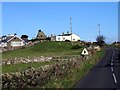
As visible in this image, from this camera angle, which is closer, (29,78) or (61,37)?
(29,78)

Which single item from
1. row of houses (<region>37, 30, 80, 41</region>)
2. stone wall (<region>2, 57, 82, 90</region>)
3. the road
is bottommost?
the road

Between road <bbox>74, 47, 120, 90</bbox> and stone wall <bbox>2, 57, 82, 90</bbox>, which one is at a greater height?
stone wall <bbox>2, 57, 82, 90</bbox>

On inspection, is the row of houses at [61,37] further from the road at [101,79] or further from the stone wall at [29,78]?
the stone wall at [29,78]

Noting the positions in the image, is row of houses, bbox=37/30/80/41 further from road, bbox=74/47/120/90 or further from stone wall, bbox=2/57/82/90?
stone wall, bbox=2/57/82/90

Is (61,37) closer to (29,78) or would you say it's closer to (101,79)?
(101,79)

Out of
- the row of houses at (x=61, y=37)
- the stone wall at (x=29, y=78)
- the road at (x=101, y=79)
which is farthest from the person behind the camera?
the row of houses at (x=61, y=37)

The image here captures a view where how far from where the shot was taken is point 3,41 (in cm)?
14312

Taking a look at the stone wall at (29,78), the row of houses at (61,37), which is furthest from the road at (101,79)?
the row of houses at (61,37)

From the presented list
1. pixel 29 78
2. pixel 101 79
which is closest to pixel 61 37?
pixel 101 79

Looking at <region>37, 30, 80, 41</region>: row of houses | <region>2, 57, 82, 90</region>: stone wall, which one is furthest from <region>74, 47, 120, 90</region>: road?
<region>37, 30, 80, 41</region>: row of houses

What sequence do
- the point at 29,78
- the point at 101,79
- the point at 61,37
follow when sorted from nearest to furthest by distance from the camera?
the point at 29,78
the point at 101,79
the point at 61,37

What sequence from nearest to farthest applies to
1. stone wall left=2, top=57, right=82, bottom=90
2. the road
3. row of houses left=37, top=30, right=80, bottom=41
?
stone wall left=2, top=57, right=82, bottom=90 < the road < row of houses left=37, top=30, right=80, bottom=41

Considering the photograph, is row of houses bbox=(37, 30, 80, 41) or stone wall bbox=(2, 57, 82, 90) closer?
stone wall bbox=(2, 57, 82, 90)

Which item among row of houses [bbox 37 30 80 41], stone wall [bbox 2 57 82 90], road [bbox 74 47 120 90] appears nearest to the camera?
stone wall [bbox 2 57 82 90]
